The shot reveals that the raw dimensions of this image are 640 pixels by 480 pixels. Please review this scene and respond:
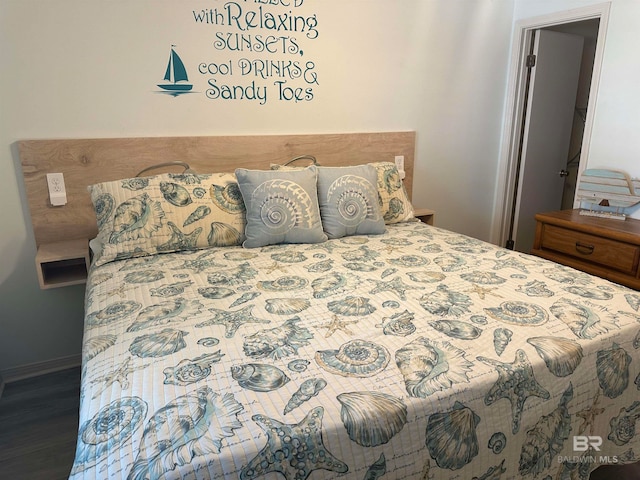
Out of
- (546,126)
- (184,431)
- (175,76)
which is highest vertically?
(175,76)

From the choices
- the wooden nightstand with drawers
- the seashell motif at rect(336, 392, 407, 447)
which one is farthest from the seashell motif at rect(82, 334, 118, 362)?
the wooden nightstand with drawers

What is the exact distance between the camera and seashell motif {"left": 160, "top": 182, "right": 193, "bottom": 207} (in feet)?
6.72

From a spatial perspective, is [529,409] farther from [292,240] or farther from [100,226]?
[100,226]

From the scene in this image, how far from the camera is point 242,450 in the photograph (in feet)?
2.83

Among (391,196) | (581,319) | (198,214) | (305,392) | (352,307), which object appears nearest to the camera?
(305,392)

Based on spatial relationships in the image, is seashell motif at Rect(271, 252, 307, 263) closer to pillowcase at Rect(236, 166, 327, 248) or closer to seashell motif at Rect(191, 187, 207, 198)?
pillowcase at Rect(236, 166, 327, 248)

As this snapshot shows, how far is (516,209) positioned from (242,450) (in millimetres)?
3114

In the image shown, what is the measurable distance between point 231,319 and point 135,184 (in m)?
1.02

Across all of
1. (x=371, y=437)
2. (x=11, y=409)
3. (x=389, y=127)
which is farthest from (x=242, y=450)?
(x=389, y=127)

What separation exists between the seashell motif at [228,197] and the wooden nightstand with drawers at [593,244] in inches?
68.7

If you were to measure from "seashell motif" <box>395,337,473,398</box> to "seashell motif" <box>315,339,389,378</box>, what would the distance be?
0.05m

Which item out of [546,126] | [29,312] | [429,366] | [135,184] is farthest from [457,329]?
[546,126]

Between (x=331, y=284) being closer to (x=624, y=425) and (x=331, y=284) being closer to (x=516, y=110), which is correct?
(x=624, y=425)

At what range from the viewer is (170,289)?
162 cm
